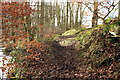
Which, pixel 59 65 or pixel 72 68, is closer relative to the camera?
pixel 72 68

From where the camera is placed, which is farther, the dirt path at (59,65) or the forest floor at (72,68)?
the dirt path at (59,65)

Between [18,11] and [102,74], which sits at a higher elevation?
[18,11]

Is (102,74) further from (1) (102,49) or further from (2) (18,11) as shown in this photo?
(2) (18,11)

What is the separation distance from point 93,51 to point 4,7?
188 inches

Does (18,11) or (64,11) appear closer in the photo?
(18,11)

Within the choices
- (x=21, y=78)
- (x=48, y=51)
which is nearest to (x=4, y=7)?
(x=48, y=51)

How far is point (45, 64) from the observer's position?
604cm

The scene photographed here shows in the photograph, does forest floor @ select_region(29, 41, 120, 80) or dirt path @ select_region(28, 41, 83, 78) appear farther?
dirt path @ select_region(28, 41, 83, 78)

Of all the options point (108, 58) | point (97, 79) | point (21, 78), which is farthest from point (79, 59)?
point (21, 78)

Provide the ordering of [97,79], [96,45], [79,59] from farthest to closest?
[79,59], [96,45], [97,79]

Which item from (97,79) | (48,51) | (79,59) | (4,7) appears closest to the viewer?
A: (97,79)

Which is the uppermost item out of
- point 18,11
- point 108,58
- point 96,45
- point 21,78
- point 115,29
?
point 18,11

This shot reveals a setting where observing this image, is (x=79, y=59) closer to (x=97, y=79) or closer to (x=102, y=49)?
(x=102, y=49)

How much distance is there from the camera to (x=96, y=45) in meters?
5.81
